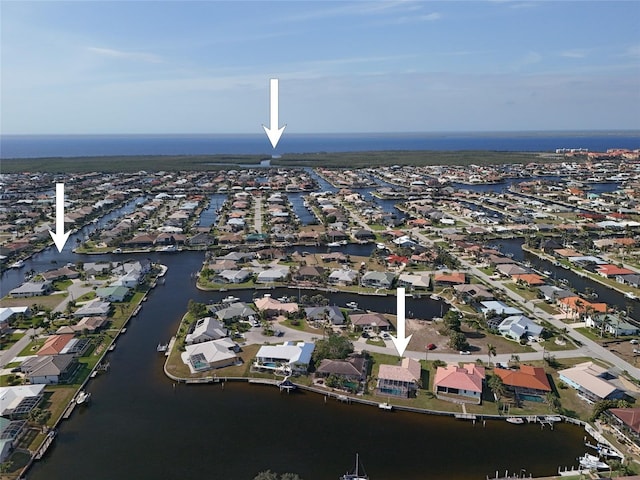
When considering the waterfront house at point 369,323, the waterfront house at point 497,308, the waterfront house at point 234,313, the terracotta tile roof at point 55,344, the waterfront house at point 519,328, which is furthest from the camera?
the waterfront house at point 497,308

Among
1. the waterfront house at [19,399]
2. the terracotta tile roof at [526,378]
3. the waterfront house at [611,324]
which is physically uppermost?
the waterfront house at [611,324]

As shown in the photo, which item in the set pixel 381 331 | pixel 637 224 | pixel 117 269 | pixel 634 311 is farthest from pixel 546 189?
pixel 117 269

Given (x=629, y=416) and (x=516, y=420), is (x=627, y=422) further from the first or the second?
(x=516, y=420)

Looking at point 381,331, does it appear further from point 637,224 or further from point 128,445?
point 637,224

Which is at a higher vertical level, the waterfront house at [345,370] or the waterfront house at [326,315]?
the waterfront house at [326,315]

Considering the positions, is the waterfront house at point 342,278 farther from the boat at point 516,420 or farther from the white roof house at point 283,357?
the boat at point 516,420

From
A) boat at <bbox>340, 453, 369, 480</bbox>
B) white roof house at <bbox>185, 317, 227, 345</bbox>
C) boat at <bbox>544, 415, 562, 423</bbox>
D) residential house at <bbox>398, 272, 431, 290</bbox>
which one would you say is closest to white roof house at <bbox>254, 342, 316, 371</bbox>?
white roof house at <bbox>185, 317, 227, 345</bbox>

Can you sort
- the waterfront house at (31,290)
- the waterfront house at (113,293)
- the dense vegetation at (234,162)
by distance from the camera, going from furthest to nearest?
1. the dense vegetation at (234,162)
2. the waterfront house at (31,290)
3. the waterfront house at (113,293)

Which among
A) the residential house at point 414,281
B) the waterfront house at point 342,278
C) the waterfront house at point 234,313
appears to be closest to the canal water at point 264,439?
the waterfront house at point 234,313
